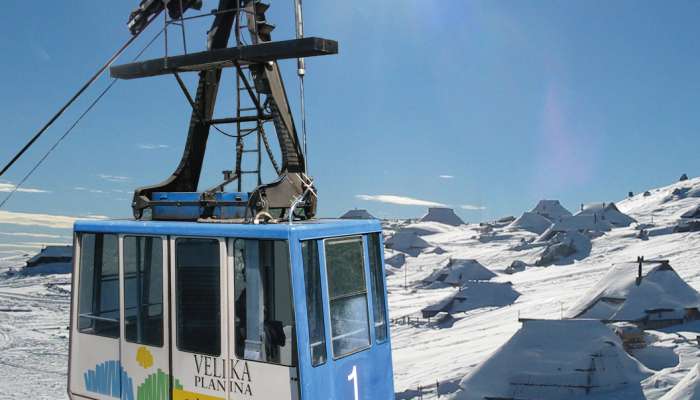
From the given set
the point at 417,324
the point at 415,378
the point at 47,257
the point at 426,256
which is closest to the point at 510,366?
the point at 415,378

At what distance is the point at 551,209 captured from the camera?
282 feet

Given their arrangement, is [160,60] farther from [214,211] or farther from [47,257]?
[47,257]

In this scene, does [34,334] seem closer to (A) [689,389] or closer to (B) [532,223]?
(A) [689,389]

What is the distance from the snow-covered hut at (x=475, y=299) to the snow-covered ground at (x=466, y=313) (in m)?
0.67

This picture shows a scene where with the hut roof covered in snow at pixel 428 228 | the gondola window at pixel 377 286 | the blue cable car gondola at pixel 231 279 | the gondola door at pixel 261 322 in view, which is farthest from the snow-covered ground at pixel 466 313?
the gondola door at pixel 261 322

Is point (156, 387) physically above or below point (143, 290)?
below

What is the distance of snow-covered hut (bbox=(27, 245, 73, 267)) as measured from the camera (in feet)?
206

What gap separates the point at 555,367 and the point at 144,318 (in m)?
17.6

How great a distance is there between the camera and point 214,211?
639 centimetres

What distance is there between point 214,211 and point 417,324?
31331 millimetres

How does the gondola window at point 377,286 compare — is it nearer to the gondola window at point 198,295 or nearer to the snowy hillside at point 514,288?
the gondola window at point 198,295

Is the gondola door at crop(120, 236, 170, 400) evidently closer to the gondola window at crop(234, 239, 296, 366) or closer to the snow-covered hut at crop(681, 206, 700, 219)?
the gondola window at crop(234, 239, 296, 366)

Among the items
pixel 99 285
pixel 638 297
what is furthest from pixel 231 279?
pixel 638 297

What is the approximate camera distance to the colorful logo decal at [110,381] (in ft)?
21.0
